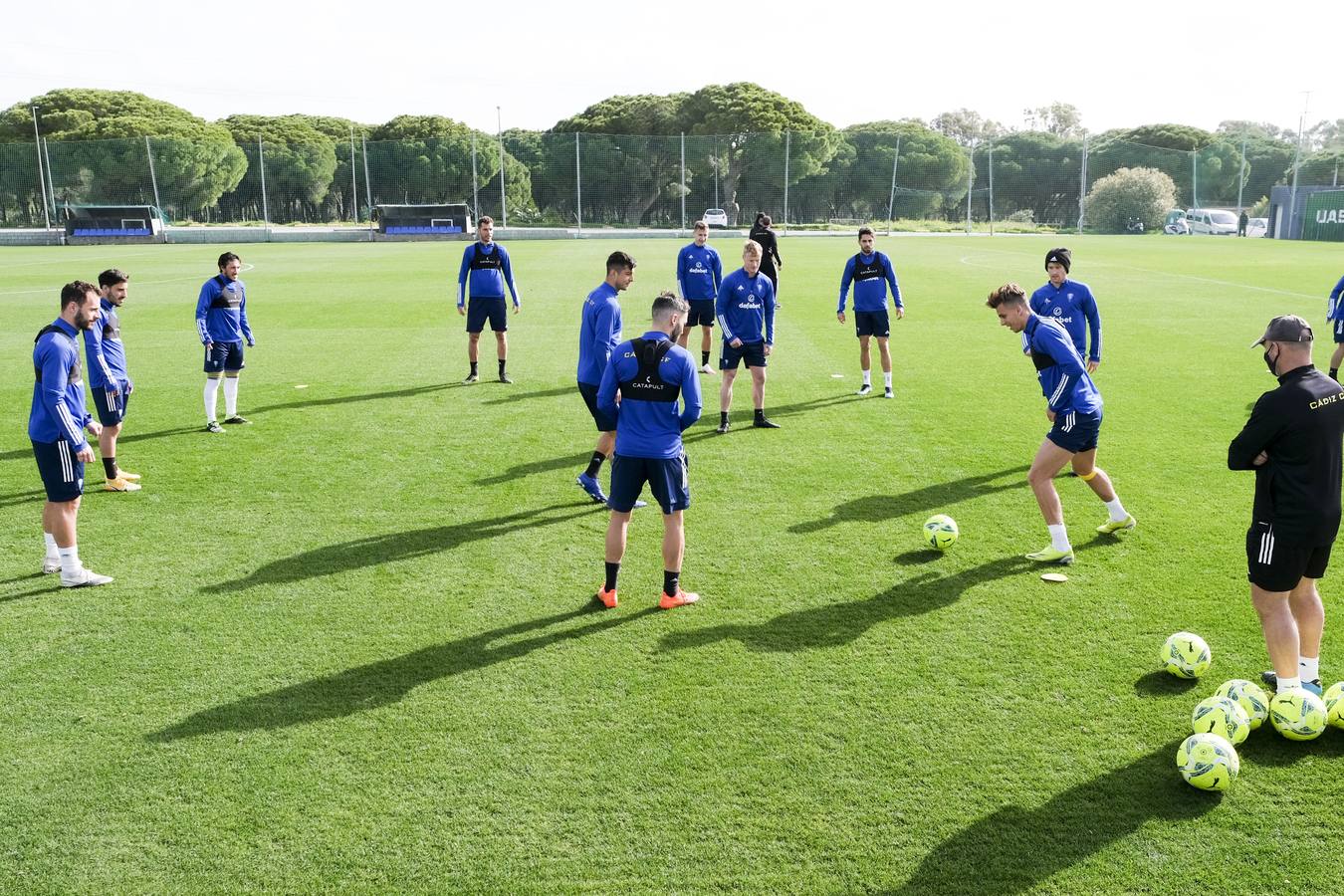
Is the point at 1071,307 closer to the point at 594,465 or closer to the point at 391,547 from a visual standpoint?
the point at 594,465

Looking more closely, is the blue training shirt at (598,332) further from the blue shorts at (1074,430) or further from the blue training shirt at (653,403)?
the blue shorts at (1074,430)

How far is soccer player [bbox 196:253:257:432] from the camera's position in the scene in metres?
12.2

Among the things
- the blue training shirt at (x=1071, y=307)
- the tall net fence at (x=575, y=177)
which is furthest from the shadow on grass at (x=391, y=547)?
the tall net fence at (x=575, y=177)

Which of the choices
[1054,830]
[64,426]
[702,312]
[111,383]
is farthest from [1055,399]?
[702,312]

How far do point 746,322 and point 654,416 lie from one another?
19.5 feet

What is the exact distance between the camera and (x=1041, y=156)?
306ft

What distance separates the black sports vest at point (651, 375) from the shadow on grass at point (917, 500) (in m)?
2.69

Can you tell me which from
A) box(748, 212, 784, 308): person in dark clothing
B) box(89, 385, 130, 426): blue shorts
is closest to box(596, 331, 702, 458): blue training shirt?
box(89, 385, 130, 426): blue shorts

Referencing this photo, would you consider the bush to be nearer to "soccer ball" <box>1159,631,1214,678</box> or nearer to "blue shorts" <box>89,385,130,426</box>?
"soccer ball" <box>1159,631,1214,678</box>

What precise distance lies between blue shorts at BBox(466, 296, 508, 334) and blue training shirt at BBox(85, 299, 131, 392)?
5.55 meters

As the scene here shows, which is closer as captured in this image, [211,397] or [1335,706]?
[1335,706]

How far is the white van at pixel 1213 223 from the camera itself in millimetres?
69875

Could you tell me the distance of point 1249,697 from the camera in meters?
5.47

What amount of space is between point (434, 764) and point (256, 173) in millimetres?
81870
